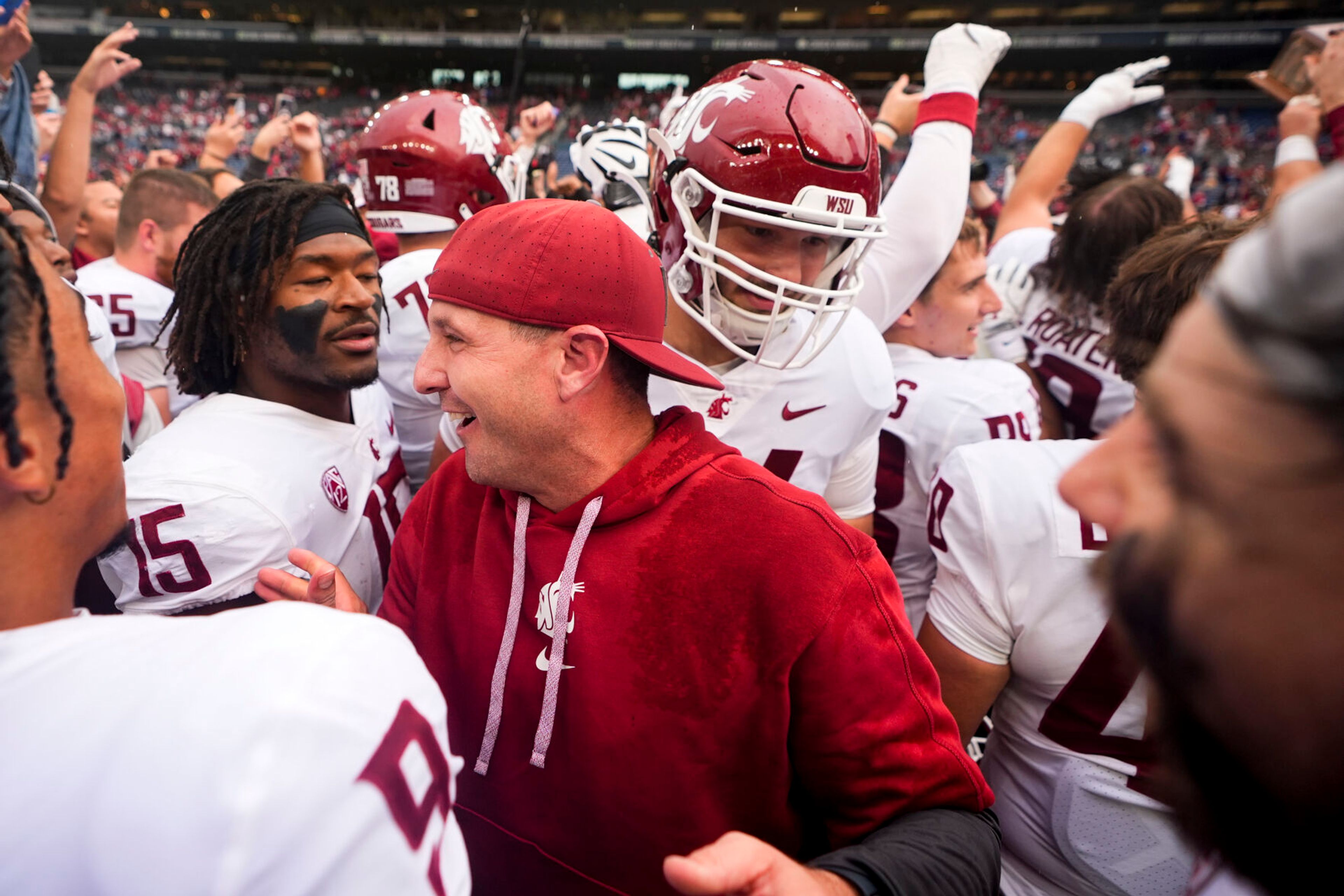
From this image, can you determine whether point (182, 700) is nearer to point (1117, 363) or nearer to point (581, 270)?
point (581, 270)

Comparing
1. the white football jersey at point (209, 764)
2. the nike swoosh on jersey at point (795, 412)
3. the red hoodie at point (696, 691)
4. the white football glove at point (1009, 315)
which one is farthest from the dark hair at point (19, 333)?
the white football glove at point (1009, 315)

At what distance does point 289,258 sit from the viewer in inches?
85.4

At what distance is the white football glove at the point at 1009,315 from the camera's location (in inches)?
146

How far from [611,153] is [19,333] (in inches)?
142

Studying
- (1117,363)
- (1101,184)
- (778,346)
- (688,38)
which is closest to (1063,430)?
(1101,184)

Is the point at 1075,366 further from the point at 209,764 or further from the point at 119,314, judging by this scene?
the point at 119,314

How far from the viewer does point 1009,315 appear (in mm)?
3840

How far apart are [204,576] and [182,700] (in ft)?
3.99

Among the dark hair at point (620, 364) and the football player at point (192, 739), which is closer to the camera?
the football player at point (192, 739)

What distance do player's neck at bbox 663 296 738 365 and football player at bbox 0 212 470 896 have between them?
1429 mm

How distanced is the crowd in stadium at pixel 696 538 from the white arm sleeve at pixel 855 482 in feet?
0.06

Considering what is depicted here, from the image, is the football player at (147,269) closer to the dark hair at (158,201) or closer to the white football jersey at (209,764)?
the dark hair at (158,201)

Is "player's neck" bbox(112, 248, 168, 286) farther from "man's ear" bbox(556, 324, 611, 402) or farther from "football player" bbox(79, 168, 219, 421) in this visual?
"man's ear" bbox(556, 324, 611, 402)

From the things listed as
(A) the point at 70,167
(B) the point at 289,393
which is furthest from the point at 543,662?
(A) the point at 70,167
